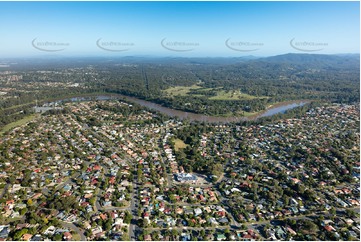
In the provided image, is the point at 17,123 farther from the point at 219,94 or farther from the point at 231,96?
the point at 231,96

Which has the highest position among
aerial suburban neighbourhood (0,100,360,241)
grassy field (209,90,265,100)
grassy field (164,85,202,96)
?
grassy field (164,85,202,96)

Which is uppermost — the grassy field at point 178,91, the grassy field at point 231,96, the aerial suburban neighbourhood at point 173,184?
the grassy field at point 178,91

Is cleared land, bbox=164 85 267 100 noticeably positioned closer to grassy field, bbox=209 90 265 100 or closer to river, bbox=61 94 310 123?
grassy field, bbox=209 90 265 100

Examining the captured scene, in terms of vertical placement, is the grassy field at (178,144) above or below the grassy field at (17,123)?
below

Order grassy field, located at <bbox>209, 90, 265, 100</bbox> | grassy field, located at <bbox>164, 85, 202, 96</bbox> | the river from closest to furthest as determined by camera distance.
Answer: the river
grassy field, located at <bbox>209, 90, 265, 100</bbox>
grassy field, located at <bbox>164, 85, 202, 96</bbox>

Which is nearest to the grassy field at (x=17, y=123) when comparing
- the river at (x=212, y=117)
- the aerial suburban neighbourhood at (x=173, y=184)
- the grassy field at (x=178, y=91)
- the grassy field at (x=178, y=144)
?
the aerial suburban neighbourhood at (x=173, y=184)

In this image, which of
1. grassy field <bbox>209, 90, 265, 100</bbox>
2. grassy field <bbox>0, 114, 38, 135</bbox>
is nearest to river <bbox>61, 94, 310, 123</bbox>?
grassy field <bbox>209, 90, 265, 100</bbox>

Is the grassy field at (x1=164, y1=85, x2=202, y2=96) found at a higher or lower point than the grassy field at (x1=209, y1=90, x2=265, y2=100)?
higher

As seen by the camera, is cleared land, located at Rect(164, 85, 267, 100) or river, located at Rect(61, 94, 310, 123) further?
cleared land, located at Rect(164, 85, 267, 100)

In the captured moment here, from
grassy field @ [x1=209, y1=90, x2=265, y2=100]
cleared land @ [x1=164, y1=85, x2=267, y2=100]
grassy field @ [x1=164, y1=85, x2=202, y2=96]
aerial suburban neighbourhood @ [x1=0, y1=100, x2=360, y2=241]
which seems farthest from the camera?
grassy field @ [x1=164, y1=85, x2=202, y2=96]

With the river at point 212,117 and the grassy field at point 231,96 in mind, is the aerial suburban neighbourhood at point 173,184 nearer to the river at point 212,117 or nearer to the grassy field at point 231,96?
the river at point 212,117

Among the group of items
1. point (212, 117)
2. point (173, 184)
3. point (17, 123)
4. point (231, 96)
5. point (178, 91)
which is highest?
point (178, 91)

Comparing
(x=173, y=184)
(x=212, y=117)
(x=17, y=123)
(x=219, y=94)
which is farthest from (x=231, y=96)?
(x=17, y=123)

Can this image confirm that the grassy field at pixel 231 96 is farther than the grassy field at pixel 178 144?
Yes
